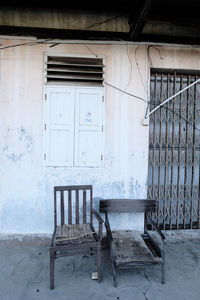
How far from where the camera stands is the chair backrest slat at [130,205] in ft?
9.51

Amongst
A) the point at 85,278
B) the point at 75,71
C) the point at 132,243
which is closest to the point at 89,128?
the point at 75,71

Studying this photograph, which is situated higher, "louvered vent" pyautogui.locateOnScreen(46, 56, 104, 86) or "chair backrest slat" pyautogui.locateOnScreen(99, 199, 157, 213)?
"louvered vent" pyautogui.locateOnScreen(46, 56, 104, 86)

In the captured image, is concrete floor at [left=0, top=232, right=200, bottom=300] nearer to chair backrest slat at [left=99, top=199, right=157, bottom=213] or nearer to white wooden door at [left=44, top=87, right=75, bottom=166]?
chair backrest slat at [left=99, top=199, right=157, bottom=213]

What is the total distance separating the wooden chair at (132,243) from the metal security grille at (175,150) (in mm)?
393

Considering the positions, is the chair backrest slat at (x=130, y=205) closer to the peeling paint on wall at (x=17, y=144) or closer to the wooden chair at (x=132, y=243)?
the wooden chair at (x=132, y=243)

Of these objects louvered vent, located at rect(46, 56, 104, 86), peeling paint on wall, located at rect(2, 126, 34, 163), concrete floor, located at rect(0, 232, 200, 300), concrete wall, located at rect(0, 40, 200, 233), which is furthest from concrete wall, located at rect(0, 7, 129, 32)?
concrete floor, located at rect(0, 232, 200, 300)

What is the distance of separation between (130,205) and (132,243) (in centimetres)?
49

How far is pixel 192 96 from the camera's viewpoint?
128 inches

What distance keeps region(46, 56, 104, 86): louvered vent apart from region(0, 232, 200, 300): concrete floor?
7.35ft

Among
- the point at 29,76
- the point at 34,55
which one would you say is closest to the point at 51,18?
the point at 34,55

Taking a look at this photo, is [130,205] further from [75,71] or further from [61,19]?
[61,19]

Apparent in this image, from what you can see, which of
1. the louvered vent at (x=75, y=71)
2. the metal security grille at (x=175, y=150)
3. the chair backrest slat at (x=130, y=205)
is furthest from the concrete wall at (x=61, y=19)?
the chair backrest slat at (x=130, y=205)

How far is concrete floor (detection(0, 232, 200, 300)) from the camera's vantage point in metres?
2.06

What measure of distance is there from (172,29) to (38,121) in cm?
234
